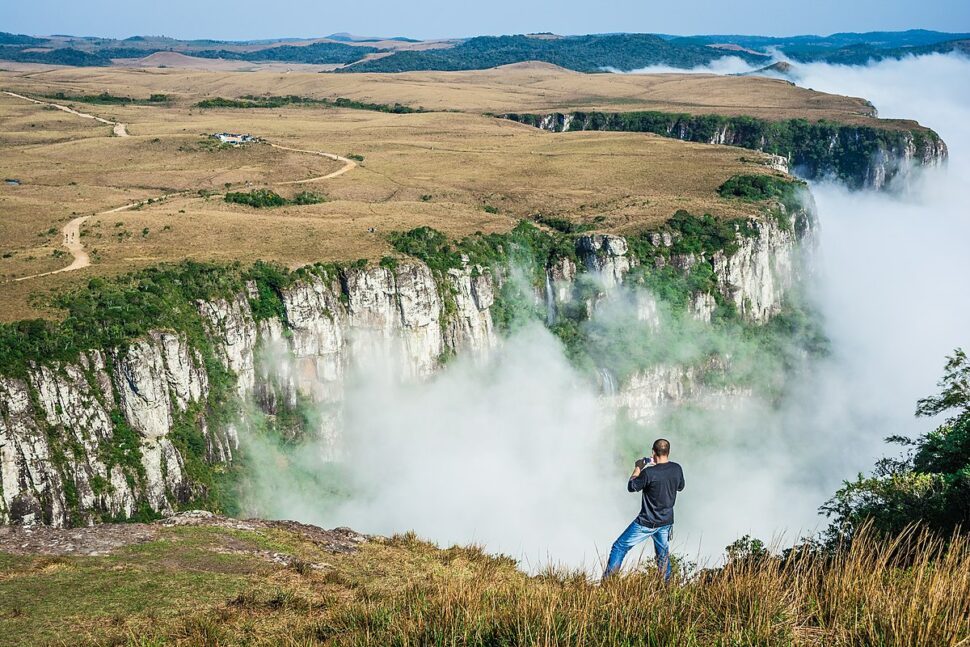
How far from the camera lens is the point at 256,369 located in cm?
5309

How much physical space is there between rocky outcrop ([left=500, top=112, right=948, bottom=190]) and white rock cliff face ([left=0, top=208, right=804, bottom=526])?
7371 cm

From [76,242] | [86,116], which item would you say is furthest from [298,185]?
[86,116]

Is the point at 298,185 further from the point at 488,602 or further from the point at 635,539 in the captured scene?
the point at 488,602

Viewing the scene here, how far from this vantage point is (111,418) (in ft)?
139

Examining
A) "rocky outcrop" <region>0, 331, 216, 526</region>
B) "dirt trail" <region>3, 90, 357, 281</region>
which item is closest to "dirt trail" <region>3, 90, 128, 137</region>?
"dirt trail" <region>3, 90, 357, 281</region>

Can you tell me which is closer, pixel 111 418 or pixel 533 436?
pixel 111 418

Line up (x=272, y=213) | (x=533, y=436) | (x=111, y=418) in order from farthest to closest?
(x=272, y=213) → (x=533, y=436) → (x=111, y=418)

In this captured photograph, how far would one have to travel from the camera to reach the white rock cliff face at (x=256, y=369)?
39156 mm

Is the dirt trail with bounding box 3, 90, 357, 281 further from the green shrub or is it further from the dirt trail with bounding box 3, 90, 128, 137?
the green shrub

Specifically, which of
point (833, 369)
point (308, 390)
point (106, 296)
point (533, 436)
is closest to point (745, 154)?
point (833, 369)

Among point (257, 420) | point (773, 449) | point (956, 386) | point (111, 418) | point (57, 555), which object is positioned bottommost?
point (773, 449)

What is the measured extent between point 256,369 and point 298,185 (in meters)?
38.6

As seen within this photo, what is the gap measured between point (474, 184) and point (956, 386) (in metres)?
73.8

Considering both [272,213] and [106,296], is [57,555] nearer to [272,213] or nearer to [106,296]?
[106,296]
